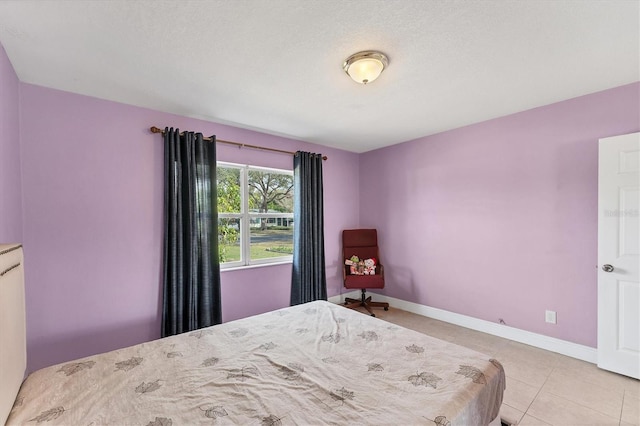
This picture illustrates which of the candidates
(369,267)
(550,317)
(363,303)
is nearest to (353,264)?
(369,267)

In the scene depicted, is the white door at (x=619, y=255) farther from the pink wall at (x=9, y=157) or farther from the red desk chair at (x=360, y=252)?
the pink wall at (x=9, y=157)

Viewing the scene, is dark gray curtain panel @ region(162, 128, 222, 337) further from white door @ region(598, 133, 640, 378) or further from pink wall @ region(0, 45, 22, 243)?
white door @ region(598, 133, 640, 378)

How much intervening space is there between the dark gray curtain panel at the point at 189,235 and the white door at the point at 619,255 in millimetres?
3543

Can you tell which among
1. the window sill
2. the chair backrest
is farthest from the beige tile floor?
the window sill

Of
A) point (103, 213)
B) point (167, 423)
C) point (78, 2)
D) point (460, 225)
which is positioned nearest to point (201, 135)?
point (103, 213)

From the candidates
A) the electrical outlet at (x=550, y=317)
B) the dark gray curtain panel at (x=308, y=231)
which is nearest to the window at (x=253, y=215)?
the dark gray curtain panel at (x=308, y=231)

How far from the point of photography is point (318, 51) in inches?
70.3

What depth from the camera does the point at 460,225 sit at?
341 centimetres

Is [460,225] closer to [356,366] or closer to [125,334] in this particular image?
[356,366]

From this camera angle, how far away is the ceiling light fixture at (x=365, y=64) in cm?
179

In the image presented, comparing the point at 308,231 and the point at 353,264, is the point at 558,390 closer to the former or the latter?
the point at 353,264

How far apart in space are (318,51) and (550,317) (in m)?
3.24

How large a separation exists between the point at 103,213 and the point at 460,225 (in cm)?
379

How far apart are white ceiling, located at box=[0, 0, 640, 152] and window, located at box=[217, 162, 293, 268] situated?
888 millimetres
